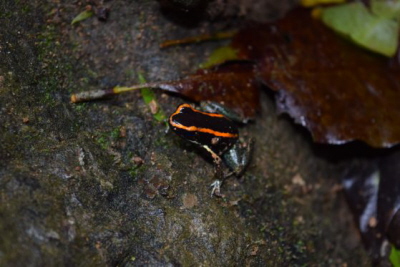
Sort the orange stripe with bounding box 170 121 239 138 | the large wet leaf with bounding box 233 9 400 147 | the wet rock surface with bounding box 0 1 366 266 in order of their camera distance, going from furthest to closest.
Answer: the large wet leaf with bounding box 233 9 400 147, the orange stripe with bounding box 170 121 239 138, the wet rock surface with bounding box 0 1 366 266

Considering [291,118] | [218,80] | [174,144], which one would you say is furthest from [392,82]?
[174,144]

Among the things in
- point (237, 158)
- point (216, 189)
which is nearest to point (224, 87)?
point (237, 158)

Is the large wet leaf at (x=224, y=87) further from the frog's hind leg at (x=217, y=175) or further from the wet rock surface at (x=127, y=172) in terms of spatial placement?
the frog's hind leg at (x=217, y=175)

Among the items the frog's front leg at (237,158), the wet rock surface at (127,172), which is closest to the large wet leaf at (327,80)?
the wet rock surface at (127,172)

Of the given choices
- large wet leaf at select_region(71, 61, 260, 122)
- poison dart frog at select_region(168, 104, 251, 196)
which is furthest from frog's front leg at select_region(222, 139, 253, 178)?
large wet leaf at select_region(71, 61, 260, 122)

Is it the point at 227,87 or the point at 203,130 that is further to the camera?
the point at 227,87

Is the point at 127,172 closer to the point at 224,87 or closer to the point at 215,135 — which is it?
the point at 215,135

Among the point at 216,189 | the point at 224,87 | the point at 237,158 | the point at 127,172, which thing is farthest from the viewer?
the point at 224,87

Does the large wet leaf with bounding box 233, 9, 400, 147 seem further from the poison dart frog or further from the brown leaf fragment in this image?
the poison dart frog
